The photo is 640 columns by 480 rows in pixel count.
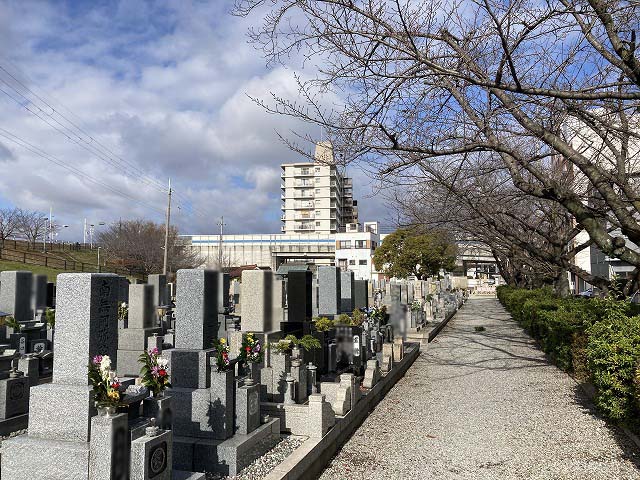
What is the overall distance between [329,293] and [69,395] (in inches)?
442

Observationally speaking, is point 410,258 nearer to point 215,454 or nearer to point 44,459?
point 215,454

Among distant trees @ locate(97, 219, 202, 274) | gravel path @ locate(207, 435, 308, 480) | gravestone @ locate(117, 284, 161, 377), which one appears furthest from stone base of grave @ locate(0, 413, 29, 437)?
distant trees @ locate(97, 219, 202, 274)

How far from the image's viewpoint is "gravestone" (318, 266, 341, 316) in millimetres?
14961

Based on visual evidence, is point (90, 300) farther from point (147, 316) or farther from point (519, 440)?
point (147, 316)

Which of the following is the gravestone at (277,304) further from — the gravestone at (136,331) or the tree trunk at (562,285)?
the tree trunk at (562,285)

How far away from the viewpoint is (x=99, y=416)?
377 centimetres

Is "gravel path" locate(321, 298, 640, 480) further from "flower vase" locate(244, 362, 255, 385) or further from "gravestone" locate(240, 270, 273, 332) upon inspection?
"gravestone" locate(240, 270, 273, 332)

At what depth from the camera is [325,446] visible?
595 centimetres

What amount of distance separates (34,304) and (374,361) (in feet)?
32.5

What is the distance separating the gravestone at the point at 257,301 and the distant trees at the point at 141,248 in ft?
114

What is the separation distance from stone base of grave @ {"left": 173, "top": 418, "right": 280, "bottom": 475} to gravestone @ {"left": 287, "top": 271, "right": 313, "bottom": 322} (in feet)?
19.0

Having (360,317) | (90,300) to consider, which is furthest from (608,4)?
(360,317)

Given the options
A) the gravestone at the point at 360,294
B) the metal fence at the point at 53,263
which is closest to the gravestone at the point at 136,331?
the gravestone at the point at 360,294

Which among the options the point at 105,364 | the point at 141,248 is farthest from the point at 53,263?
the point at 105,364
